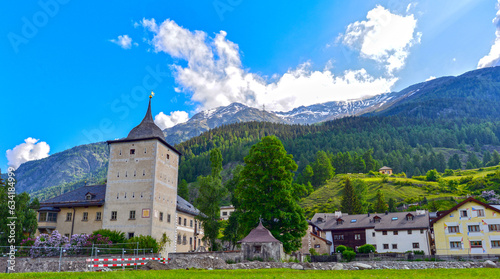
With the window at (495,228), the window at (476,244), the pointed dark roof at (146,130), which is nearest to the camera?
the pointed dark roof at (146,130)

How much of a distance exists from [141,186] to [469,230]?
52105mm

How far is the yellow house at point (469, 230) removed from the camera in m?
56.8

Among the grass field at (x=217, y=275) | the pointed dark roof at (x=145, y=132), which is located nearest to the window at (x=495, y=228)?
the grass field at (x=217, y=275)

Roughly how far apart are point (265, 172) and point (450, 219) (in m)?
35.6

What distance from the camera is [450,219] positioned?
60.0 meters

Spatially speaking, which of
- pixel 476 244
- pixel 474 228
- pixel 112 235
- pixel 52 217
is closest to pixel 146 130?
pixel 112 235

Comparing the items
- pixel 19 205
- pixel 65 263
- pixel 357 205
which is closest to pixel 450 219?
pixel 357 205

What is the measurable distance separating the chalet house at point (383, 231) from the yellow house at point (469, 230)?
7037 mm

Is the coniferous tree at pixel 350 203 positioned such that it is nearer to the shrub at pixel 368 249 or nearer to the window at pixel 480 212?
the shrub at pixel 368 249

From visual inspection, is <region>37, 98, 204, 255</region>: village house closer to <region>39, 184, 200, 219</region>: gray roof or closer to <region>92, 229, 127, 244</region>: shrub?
<region>39, 184, 200, 219</region>: gray roof

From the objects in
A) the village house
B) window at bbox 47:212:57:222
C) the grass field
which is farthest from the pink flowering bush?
the grass field

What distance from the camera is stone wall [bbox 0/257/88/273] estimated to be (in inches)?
1292

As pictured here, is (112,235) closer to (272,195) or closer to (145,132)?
(145,132)

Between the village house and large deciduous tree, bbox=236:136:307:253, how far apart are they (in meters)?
12.7
